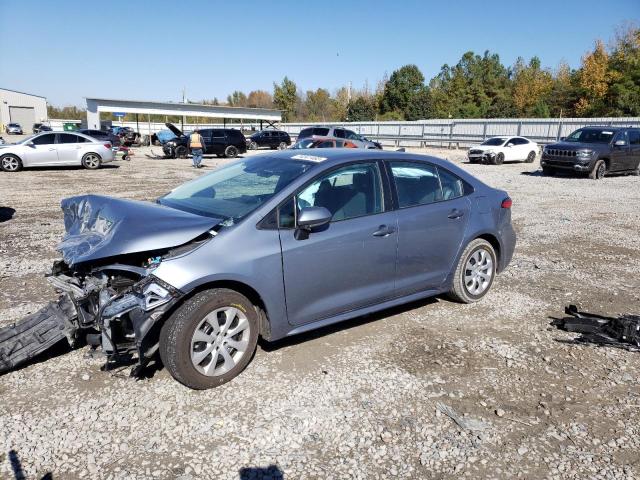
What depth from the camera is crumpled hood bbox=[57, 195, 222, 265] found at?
3.35 m

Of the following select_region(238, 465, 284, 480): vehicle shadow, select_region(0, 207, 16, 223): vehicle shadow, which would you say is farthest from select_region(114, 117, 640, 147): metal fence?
select_region(238, 465, 284, 480): vehicle shadow

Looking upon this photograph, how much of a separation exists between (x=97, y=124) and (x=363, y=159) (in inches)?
1577

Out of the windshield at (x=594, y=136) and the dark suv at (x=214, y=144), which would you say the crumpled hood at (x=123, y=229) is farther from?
the dark suv at (x=214, y=144)

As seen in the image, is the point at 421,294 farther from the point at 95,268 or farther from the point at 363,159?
the point at 95,268

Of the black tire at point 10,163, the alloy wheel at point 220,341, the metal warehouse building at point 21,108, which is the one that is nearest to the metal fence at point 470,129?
the black tire at point 10,163

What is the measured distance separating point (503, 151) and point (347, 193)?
23382 mm

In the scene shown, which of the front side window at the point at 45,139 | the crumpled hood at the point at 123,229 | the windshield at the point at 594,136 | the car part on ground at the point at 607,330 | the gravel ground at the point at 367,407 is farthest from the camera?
the front side window at the point at 45,139

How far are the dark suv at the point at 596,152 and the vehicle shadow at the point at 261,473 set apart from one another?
1784cm

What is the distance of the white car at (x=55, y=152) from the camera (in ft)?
59.3

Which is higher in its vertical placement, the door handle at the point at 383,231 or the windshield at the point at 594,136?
the windshield at the point at 594,136

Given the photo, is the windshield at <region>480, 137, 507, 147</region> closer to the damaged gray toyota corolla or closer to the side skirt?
the damaged gray toyota corolla

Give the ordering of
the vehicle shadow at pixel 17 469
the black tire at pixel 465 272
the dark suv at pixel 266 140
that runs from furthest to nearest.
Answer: the dark suv at pixel 266 140, the black tire at pixel 465 272, the vehicle shadow at pixel 17 469

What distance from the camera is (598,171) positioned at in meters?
17.8

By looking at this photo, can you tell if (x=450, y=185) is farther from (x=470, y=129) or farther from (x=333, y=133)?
(x=470, y=129)
